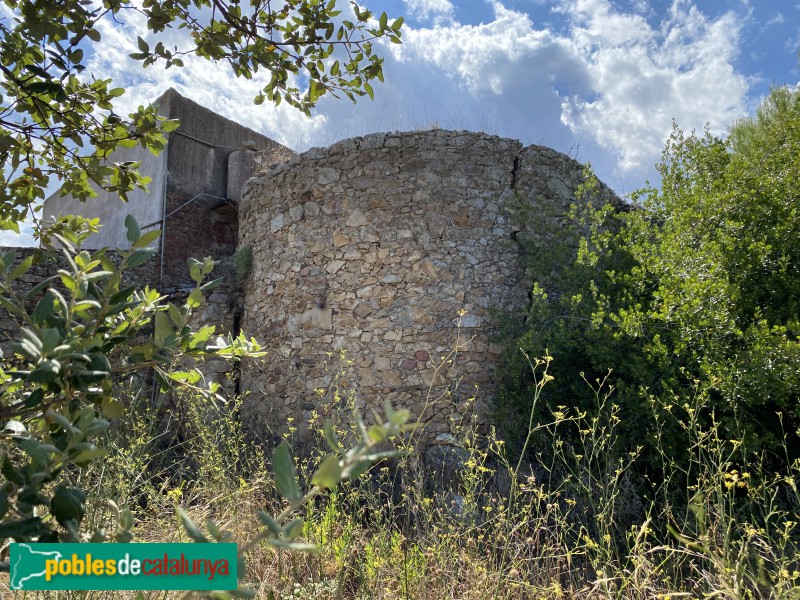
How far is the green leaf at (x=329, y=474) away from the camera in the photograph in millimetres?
882

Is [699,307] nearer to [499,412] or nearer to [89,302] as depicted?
[499,412]

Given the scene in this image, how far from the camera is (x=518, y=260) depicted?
5.46 meters

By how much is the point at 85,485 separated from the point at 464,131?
4.30 metres

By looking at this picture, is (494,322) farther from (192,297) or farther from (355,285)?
(192,297)

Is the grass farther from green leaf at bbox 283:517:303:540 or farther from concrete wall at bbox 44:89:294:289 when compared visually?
concrete wall at bbox 44:89:294:289

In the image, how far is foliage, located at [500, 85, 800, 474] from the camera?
12.4 feet

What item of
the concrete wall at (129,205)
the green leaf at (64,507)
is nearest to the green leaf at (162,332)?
the green leaf at (64,507)

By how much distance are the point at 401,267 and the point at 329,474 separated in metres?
4.54

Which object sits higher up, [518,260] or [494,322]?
[518,260]

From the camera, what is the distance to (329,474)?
2.92 ft

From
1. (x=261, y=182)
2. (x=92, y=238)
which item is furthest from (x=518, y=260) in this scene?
(x=92, y=238)

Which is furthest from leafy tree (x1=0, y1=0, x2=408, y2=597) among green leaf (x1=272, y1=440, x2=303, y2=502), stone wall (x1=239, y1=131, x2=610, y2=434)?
stone wall (x1=239, y1=131, x2=610, y2=434)

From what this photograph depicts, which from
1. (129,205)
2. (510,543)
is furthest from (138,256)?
(129,205)

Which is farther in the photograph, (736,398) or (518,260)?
(518,260)
